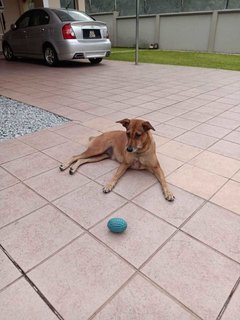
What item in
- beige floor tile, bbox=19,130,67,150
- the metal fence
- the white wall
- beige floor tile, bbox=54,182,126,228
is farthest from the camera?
the metal fence

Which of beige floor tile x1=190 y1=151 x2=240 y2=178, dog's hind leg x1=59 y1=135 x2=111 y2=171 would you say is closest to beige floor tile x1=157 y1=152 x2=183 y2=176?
beige floor tile x1=190 y1=151 x2=240 y2=178

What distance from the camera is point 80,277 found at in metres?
1.74

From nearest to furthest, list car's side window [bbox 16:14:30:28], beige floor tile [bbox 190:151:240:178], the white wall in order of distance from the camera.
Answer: beige floor tile [bbox 190:151:240:178], car's side window [bbox 16:14:30:28], the white wall

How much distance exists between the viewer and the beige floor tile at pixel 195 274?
160cm

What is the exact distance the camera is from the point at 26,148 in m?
3.56

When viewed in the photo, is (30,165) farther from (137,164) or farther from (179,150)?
(179,150)

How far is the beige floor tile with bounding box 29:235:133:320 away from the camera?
1575mm

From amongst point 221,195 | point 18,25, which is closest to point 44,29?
point 18,25

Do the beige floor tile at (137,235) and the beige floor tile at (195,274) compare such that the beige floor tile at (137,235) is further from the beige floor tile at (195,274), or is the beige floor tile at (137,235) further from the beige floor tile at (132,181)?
the beige floor tile at (132,181)

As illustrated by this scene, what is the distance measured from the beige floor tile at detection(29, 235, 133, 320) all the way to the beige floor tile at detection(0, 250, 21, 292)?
4.1 inches

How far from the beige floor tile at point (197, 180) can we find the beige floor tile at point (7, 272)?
1.64 m

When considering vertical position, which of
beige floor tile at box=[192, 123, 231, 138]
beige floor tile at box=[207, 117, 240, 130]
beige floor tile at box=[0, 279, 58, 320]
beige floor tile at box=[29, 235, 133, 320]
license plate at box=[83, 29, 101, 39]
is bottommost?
beige floor tile at box=[207, 117, 240, 130]

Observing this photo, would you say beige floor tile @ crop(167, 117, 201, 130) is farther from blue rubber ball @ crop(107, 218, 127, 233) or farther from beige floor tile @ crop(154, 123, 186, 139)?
blue rubber ball @ crop(107, 218, 127, 233)

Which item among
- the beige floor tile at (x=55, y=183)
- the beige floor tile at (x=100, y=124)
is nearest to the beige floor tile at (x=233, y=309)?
the beige floor tile at (x=55, y=183)
